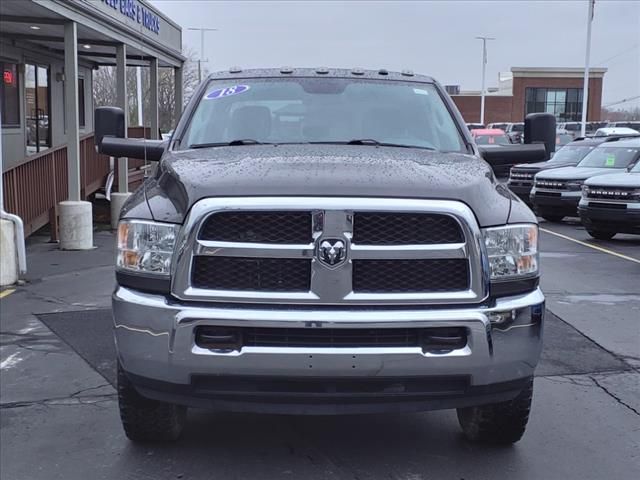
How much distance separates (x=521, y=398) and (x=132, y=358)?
1958 millimetres

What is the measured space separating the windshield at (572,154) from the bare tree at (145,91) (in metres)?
9.19

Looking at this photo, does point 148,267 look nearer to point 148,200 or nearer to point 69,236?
point 148,200

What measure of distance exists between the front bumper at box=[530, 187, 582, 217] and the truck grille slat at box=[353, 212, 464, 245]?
530 inches

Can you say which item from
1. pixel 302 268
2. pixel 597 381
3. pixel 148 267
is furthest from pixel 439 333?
pixel 597 381

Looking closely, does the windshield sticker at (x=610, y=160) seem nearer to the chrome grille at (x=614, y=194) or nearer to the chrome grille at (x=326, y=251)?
the chrome grille at (x=614, y=194)

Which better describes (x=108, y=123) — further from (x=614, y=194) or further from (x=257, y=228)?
(x=614, y=194)

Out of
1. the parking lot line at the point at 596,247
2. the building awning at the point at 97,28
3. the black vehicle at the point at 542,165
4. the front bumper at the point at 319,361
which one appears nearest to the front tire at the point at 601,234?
the parking lot line at the point at 596,247

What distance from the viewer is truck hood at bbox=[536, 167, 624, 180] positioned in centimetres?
1612

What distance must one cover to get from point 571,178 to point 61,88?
1182 centimetres

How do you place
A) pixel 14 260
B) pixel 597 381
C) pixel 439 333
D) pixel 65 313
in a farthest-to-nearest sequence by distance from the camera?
pixel 14 260, pixel 65 313, pixel 597 381, pixel 439 333

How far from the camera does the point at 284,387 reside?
3.37 meters

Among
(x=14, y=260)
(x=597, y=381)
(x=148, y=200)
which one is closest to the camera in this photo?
(x=148, y=200)

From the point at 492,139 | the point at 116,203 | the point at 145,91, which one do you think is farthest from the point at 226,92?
the point at 145,91

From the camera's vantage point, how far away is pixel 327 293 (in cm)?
335
